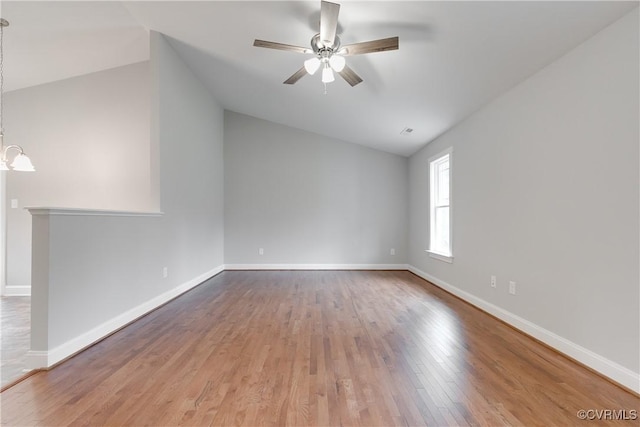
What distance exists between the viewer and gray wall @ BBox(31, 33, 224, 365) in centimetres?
203

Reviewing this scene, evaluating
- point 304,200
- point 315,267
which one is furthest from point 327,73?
point 315,267

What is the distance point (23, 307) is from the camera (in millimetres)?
3332

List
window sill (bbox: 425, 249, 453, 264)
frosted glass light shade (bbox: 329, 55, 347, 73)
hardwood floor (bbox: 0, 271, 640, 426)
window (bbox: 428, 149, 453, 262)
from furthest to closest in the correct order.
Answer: window (bbox: 428, 149, 453, 262) → window sill (bbox: 425, 249, 453, 264) → frosted glass light shade (bbox: 329, 55, 347, 73) → hardwood floor (bbox: 0, 271, 640, 426)

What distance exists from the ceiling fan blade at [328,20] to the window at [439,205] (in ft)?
8.72

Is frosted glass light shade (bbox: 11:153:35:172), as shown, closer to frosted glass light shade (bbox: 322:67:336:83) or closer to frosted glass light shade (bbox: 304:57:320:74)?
frosted glass light shade (bbox: 304:57:320:74)

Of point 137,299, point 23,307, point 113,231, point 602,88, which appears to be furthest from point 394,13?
point 23,307

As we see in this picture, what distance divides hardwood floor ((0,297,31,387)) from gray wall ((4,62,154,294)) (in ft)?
2.19

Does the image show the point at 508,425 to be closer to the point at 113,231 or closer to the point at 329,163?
the point at 113,231

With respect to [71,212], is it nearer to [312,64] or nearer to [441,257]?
[312,64]

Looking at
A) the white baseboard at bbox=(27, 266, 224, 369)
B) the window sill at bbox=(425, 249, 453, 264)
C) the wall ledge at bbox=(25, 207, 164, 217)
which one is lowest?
the white baseboard at bbox=(27, 266, 224, 369)

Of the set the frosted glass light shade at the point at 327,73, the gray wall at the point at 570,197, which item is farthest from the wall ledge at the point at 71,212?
the gray wall at the point at 570,197

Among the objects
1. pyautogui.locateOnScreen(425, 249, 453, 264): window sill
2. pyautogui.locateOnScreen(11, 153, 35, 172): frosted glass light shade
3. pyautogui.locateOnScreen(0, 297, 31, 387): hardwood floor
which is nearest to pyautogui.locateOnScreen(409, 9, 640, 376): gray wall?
pyautogui.locateOnScreen(425, 249, 453, 264): window sill

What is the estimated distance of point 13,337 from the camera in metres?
2.46

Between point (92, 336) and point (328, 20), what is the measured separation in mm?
3049
